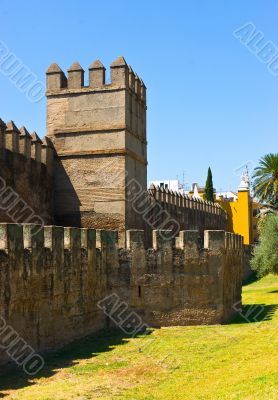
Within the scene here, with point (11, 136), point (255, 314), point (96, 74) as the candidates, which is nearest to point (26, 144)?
point (11, 136)

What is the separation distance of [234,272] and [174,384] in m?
9.66

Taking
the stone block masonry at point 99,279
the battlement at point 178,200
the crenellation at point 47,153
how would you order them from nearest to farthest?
1. the stone block masonry at point 99,279
2. the crenellation at point 47,153
3. the battlement at point 178,200

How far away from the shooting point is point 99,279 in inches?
627

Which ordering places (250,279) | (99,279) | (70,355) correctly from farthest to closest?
(250,279)
(99,279)
(70,355)

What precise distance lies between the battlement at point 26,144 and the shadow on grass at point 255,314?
7297 millimetres

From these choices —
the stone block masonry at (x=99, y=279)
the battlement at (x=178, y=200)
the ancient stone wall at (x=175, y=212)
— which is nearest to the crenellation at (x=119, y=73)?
the ancient stone wall at (x=175, y=212)

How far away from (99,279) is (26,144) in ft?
13.9

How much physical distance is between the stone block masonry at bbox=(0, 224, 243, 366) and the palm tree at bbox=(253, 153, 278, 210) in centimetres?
2185

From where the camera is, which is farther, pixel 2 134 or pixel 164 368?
pixel 2 134

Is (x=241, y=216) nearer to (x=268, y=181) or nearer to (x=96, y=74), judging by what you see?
(x=268, y=181)

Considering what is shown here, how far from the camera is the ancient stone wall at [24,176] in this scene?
1555cm

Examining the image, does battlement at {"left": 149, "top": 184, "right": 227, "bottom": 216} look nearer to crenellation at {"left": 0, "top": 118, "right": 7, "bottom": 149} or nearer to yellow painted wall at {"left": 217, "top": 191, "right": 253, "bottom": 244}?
yellow painted wall at {"left": 217, "top": 191, "right": 253, "bottom": 244}

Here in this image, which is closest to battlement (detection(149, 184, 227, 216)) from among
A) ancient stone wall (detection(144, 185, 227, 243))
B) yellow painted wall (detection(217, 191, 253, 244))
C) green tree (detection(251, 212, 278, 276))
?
ancient stone wall (detection(144, 185, 227, 243))

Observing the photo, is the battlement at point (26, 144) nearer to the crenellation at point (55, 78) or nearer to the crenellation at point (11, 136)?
the crenellation at point (11, 136)
